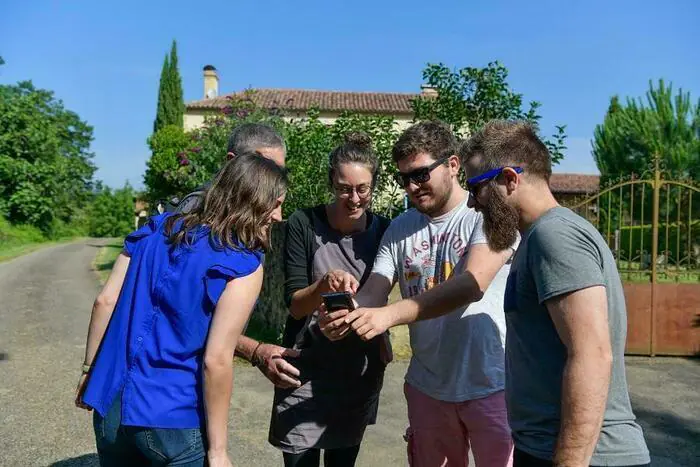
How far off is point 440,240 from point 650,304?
6.51 m

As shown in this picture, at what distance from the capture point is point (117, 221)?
55594 millimetres

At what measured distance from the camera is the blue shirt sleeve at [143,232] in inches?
83.4

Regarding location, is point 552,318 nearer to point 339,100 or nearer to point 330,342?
point 330,342

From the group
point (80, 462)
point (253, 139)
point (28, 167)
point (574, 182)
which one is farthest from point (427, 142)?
point (574, 182)

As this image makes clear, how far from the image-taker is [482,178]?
1944 millimetres

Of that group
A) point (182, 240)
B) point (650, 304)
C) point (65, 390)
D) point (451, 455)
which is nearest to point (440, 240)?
point (451, 455)

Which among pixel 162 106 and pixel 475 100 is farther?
pixel 162 106

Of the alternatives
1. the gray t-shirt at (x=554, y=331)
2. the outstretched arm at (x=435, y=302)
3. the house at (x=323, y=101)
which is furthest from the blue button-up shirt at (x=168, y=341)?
the house at (x=323, y=101)

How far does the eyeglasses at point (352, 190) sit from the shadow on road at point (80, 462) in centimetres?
319

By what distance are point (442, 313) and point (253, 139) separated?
1.23 meters

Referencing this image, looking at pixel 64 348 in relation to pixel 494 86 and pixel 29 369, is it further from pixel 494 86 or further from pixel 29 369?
pixel 494 86

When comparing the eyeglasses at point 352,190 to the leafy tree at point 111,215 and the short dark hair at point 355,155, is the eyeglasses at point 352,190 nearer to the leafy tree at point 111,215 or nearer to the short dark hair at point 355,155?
the short dark hair at point 355,155

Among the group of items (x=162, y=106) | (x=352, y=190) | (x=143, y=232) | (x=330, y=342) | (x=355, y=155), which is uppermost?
(x=162, y=106)

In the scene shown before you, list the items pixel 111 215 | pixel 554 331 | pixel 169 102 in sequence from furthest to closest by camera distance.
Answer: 1. pixel 111 215
2. pixel 169 102
3. pixel 554 331
